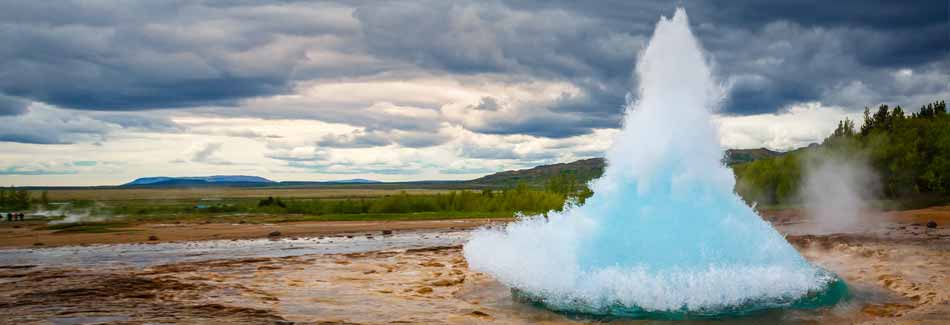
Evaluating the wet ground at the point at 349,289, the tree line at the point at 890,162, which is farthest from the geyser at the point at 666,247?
the tree line at the point at 890,162

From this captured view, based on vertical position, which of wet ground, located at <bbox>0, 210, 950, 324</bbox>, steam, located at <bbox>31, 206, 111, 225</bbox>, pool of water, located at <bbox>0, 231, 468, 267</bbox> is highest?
steam, located at <bbox>31, 206, 111, 225</bbox>

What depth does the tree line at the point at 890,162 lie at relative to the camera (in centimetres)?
5297

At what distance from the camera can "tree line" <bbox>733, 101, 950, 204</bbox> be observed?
174ft

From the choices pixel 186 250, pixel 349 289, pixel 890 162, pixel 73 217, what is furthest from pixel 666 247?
pixel 890 162

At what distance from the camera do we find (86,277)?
15.4 m

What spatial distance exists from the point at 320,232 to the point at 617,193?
27.9 m

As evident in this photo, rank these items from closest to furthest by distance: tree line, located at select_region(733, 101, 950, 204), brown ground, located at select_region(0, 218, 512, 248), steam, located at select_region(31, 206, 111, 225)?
1. brown ground, located at select_region(0, 218, 512, 248)
2. steam, located at select_region(31, 206, 111, 225)
3. tree line, located at select_region(733, 101, 950, 204)

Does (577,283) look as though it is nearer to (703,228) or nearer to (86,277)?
(703,228)

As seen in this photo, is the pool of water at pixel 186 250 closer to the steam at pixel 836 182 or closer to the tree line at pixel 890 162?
the steam at pixel 836 182

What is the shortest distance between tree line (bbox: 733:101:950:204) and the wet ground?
123 ft

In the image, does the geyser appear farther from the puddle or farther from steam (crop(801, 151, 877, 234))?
steam (crop(801, 151, 877, 234))

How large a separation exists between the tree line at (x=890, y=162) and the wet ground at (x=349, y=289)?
123ft

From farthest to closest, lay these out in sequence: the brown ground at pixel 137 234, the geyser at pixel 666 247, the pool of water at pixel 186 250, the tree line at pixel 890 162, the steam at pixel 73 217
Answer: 1. the tree line at pixel 890 162
2. the steam at pixel 73 217
3. the brown ground at pixel 137 234
4. the pool of water at pixel 186 250
5. the geyser at pixel 666 247

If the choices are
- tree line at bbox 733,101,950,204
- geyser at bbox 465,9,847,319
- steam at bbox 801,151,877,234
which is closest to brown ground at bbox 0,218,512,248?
geyser at bbox 465,9,847,319
